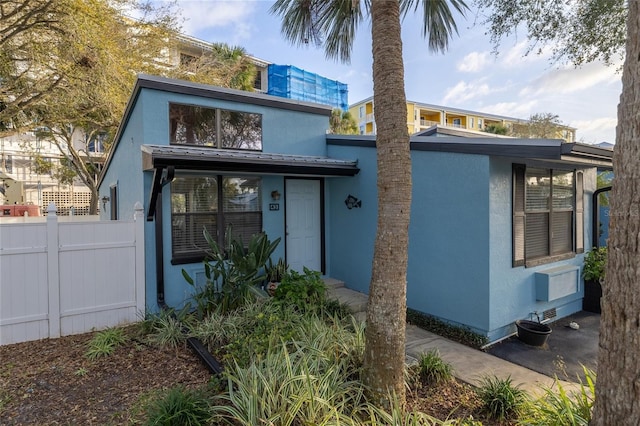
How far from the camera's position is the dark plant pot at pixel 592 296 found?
688 centimetres

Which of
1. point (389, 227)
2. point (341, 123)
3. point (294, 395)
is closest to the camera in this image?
point (294, 395)

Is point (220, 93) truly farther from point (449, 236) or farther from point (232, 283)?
A: point (449, 236)

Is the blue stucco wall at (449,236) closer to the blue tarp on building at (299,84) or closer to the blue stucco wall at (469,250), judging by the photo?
the blue stucco wall at (469,250)

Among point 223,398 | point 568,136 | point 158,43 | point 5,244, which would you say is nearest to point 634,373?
point 223,398

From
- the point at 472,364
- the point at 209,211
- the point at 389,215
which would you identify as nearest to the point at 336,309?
the point at 472,364

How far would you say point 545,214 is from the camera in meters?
6.27

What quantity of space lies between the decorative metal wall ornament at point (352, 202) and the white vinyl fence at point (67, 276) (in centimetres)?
398

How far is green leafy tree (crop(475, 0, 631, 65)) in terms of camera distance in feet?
19.9

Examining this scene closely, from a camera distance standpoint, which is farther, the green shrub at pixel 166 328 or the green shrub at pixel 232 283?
the green shrub at pixel 232 283

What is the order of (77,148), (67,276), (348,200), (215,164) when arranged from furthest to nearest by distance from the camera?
(77,148) < (348,200) < (215,164) < (67,276)

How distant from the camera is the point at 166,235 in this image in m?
6.21

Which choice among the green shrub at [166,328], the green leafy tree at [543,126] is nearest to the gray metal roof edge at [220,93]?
the green shrub at [166,328]

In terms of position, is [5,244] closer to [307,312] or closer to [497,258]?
[307,312]

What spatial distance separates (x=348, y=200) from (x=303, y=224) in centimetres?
114
